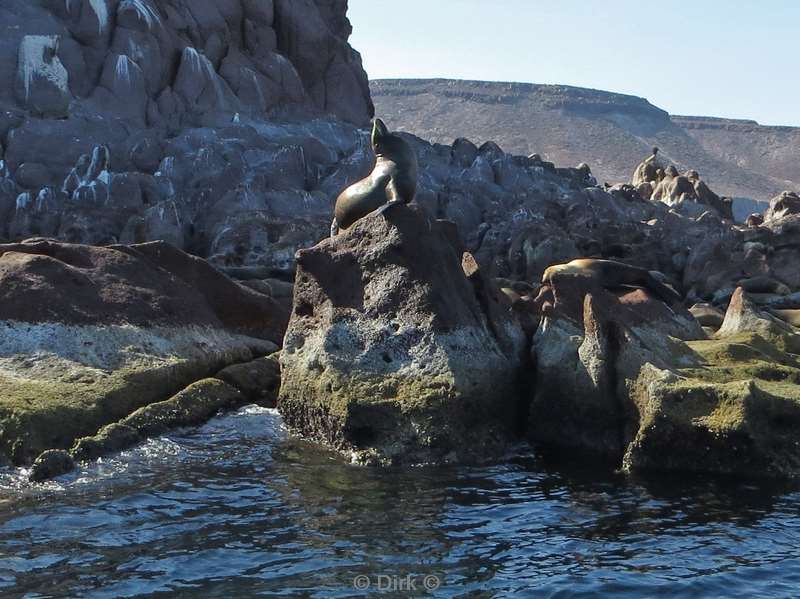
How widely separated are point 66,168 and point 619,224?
2714cm

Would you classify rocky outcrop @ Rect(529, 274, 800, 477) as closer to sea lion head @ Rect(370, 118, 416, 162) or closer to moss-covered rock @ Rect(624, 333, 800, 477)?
moss-covered rock @ Rect(624, 333, 800, 477)

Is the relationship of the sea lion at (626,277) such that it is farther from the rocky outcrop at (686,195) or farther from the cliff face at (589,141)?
the cliff face at (589,141)

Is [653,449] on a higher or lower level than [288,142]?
lower

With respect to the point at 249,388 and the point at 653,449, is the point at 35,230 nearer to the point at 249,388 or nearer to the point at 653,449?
the point at 249,388

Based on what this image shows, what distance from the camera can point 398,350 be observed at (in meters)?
15.6

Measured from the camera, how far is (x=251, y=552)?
36.1 feet

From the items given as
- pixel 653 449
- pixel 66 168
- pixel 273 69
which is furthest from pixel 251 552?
pixel 273 69

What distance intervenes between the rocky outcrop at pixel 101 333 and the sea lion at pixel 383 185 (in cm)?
319

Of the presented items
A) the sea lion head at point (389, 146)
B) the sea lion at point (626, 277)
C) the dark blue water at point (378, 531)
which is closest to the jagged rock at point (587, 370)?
the dark blue water at point (378, 531)

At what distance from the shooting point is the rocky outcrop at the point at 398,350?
15.0 meters

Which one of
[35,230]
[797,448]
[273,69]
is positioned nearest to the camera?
[797,448]

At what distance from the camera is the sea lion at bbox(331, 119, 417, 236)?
1902 cm

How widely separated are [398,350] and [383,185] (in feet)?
14.6

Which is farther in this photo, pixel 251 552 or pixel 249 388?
pixel 249 388
